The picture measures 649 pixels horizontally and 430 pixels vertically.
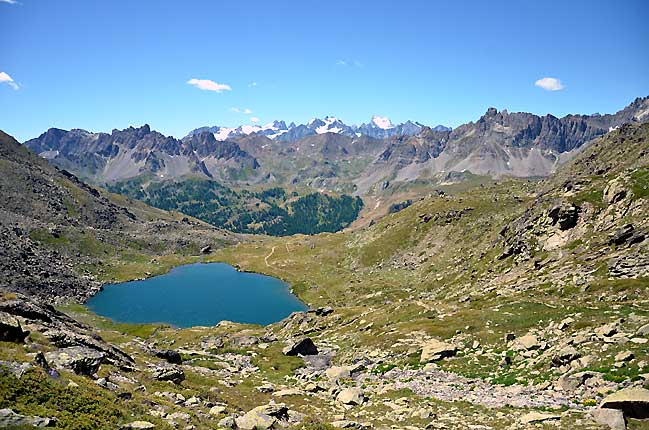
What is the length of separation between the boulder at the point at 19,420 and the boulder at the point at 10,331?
12385 mm

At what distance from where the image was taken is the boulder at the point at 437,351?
43812 millimetres

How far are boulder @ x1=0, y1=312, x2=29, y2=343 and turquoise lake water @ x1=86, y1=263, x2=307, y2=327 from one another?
115m

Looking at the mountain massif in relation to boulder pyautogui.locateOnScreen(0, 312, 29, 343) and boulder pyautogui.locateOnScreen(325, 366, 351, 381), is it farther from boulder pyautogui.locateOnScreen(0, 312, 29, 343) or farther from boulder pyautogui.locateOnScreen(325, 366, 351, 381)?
boulder pyautogui.locateOnScreen(325, 366, 351, 381)

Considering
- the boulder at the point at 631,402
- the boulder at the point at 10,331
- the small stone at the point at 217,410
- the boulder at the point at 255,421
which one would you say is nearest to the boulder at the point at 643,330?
the boulder at the point at 631,402

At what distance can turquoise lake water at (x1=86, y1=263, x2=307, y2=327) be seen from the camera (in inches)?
5709

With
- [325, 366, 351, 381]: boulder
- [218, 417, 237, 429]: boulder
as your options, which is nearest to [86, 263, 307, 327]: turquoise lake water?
[325, 366, 351, 381]: boulder

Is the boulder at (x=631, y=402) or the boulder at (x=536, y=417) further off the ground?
the boulder at (x=631, y=402)

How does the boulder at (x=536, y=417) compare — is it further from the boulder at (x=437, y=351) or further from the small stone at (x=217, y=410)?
the small stone at (x=217, y=410)

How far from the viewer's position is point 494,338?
146ft

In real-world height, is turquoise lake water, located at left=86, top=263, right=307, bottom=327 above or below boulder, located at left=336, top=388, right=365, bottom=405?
below

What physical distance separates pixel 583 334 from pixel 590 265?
93.8ft

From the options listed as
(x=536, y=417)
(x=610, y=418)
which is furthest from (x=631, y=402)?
(x=536, y=417)

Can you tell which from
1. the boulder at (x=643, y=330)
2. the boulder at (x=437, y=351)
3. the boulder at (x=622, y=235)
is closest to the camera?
the boulder at (x=643, y=330)

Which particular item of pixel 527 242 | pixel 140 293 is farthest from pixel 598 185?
pixel 140 293
